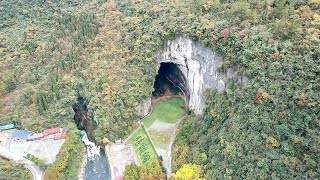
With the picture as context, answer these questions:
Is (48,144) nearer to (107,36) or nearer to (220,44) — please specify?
(107,36)

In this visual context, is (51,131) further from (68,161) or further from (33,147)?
(68,161)

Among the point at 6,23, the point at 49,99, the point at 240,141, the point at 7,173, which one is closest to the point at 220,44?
the point at 240,141

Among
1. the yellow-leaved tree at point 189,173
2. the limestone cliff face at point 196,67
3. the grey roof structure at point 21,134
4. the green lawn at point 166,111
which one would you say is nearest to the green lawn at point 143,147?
the green lawn at point 166,111

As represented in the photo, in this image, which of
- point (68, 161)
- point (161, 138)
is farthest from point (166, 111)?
point (68, 161)

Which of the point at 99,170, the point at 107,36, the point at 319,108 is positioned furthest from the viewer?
the point at 107,36

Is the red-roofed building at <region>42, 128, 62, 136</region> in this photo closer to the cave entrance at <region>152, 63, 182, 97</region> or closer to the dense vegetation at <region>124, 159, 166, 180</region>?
the dense vegetation at <region>124, 159, 166, 180</region>

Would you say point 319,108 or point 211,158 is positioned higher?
point 319,108
